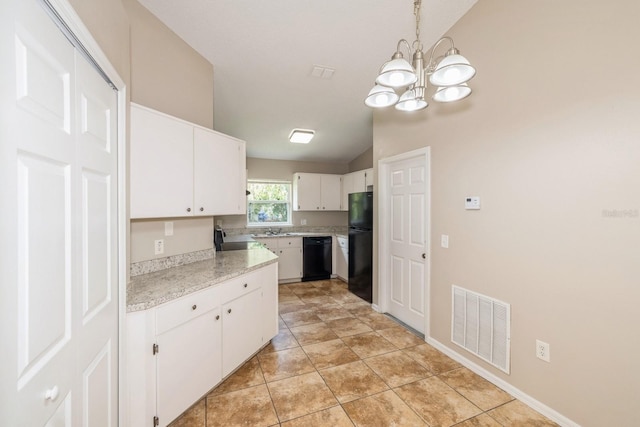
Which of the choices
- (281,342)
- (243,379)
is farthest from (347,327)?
(243,379)

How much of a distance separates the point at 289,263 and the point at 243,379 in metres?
2.98

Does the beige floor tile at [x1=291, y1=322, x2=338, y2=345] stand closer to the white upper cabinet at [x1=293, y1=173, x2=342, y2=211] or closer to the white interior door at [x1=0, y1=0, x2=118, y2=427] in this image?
the white interior door at [x1=0, y1=0, x2=118, y2=427]

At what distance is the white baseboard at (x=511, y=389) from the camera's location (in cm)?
180

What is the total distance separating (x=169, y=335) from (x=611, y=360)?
8.75 ft

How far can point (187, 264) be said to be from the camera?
2436 mm

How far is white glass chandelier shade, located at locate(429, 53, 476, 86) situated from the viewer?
1.44m

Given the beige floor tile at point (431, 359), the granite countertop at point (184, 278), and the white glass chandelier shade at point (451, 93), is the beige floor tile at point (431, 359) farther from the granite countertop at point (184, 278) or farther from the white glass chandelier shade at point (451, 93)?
the white glass chandelier shade at point (451, 93)

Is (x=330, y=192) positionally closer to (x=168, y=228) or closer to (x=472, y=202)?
(x=472, y=202)

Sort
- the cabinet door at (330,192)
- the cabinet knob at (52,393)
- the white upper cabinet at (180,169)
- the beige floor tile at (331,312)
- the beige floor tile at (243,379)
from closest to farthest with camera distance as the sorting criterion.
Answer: the cabinet knob at (52,393), the white upper cabinet at (180,169), the beige floor tile at (243,379), the beige floor tile at (331,312), the cabinet door at (330,192)

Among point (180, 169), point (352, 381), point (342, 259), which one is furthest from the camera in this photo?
point (342, 259)

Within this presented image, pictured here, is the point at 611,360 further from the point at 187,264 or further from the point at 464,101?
the point at 187,264

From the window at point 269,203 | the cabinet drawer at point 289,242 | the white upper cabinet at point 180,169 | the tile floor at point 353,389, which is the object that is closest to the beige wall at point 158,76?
the white upper cabinet at point 180,169

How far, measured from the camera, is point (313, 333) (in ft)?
10.2

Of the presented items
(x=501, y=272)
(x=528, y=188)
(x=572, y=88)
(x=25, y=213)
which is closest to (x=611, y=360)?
(x=501, y=272)
